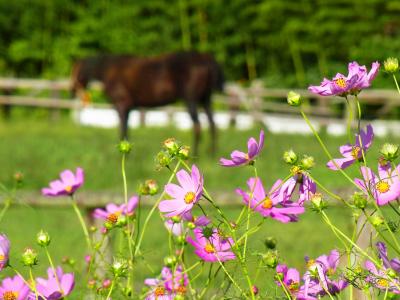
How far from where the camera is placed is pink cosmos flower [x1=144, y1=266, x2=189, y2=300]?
1.42 metres

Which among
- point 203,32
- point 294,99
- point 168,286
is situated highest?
point 294,99

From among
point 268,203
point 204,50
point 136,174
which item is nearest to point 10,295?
point 268,203

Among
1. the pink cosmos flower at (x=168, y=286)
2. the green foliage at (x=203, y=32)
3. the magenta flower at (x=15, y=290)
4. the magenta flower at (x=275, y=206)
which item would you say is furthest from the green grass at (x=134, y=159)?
the green foliage at (x=203, y=32)

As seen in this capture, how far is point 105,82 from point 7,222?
16.8ft

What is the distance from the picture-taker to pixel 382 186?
130cm

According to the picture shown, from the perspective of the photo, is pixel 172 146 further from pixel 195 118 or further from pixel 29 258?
pixel 195 118

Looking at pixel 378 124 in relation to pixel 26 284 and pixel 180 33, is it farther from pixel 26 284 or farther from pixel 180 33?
pixel 26 284

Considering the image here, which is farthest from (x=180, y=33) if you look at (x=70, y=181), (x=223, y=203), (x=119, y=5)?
(x=70, y=181)

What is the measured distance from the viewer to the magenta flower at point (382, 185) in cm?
125

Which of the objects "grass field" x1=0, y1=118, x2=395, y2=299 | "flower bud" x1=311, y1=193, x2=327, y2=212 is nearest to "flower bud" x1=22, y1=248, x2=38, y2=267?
"flower bud" x1=311, y1=193, x2=327, y2=212

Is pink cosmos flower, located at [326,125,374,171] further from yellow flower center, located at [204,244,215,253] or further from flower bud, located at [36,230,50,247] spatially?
flower bud, located at [36,230,50,247]

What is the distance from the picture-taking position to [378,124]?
1608cm

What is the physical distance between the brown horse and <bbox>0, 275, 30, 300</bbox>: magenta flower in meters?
9.64

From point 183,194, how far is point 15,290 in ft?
1.07
